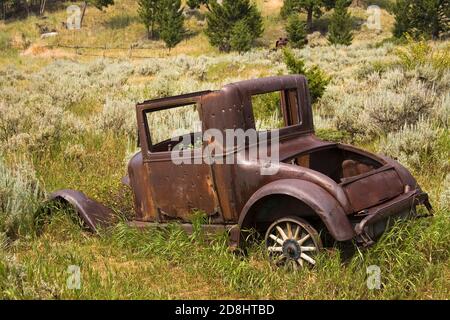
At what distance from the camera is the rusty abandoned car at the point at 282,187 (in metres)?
3.97

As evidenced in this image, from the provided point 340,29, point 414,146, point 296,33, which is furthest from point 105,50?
point 414,146

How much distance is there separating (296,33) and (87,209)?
35162 mm

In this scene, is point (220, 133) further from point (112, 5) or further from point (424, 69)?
point (112, 5)

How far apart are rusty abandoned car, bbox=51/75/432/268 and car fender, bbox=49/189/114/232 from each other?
0.15ft

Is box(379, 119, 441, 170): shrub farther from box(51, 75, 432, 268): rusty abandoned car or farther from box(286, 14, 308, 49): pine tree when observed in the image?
box(286, 14, 308, 49): pine tree

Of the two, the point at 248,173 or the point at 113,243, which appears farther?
the point at 113,243

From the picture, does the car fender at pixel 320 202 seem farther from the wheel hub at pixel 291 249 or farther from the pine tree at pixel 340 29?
the pine tree at pixel 340 29

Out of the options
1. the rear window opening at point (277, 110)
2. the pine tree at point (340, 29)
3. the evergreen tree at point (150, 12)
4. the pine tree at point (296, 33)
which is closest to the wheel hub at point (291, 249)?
the rear window opening at point (277, 110)

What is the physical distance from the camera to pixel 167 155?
488 centimetres

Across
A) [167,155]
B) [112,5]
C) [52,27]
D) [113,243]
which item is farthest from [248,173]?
[112,5]

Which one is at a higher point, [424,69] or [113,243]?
[424,69]

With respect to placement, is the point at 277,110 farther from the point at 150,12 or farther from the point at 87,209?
the point at 150,12

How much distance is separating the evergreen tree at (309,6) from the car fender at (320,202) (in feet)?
150

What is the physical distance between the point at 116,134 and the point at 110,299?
650 centimetres
